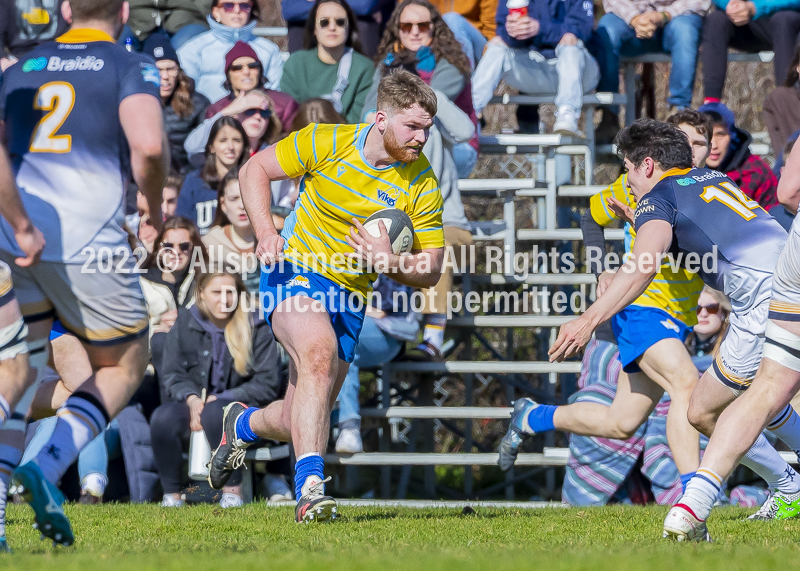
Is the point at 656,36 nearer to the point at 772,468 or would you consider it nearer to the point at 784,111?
the point at 784,111

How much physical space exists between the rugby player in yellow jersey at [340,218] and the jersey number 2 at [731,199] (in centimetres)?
152

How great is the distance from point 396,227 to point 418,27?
4.32m

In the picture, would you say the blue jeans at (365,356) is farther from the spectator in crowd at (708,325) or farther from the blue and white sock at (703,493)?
the blue and white sock at (703,493)

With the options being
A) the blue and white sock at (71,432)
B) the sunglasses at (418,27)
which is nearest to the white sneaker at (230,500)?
the blue and white sock at (71,432)

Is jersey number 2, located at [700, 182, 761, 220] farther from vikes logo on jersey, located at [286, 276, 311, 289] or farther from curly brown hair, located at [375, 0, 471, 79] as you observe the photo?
curly brown hair, located at [375, 0, 471, 79]

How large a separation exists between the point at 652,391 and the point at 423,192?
2.25 metres

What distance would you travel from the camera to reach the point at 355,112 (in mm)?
10141

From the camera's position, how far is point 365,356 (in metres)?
9.02

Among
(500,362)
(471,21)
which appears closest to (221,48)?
(471,21)

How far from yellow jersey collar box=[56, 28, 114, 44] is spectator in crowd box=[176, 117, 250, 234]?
4.53m

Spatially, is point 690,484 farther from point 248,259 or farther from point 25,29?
point 25,29

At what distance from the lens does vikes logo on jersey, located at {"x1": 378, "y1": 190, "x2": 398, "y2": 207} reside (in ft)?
20.5

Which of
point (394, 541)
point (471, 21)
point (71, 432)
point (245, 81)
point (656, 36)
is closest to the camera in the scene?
point (71, 432)

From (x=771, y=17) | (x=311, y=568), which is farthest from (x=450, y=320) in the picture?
(x=311, y=568)
